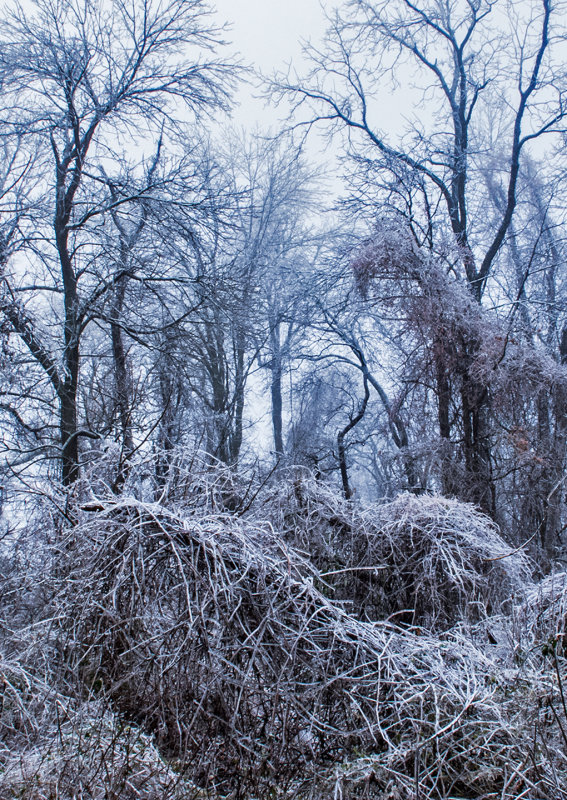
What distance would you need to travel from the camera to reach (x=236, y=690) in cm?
386

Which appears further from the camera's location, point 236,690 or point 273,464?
point 273,464

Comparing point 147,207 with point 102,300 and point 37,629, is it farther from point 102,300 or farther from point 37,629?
point 37,629

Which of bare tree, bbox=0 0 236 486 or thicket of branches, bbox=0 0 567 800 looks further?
bare tree, bbox=0 0 236 486

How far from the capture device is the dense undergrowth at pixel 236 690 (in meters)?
3.51

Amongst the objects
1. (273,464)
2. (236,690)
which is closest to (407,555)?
(236,690)

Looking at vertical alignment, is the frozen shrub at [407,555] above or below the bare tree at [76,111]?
below

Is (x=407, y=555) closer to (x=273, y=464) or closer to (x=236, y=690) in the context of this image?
(x=236, y=690)

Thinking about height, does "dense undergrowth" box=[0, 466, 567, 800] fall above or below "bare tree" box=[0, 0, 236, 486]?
below

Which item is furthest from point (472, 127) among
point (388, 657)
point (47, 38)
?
point (388, 657)

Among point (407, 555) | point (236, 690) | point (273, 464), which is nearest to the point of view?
point (236, 690)

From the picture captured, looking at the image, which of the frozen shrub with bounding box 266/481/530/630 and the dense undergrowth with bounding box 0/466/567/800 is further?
the frozen shrub with bounding box 266/481/530/630

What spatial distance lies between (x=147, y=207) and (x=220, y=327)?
2.56m

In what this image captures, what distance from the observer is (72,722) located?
384 centimetres

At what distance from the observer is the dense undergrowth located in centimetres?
351
